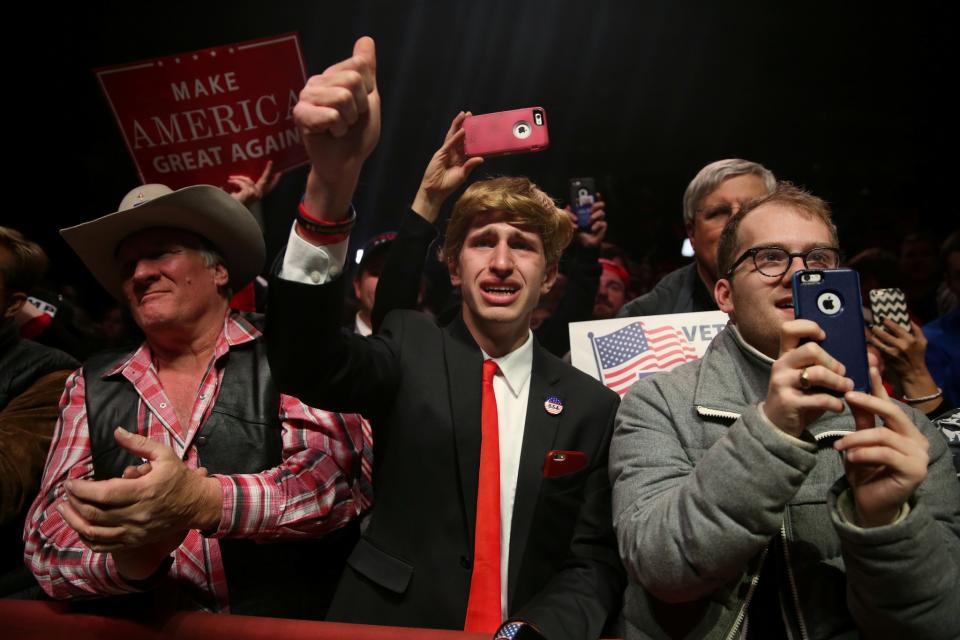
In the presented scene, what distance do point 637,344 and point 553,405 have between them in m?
0.69

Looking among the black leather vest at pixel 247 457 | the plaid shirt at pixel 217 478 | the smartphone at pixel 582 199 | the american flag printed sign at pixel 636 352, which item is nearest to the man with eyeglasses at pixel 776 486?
the american flag printed sign at pixel 636 352

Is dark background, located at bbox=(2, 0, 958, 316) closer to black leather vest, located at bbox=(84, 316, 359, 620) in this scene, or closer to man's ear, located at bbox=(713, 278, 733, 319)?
man's ear, located at bbox=(713, 278, 733, 319)

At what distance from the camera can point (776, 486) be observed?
1.22 m

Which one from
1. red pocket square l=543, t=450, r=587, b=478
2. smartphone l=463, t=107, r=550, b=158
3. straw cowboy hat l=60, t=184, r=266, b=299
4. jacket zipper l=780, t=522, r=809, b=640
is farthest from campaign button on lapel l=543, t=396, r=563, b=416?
straw cowboy hat l=60, t=184, r=266, b=299

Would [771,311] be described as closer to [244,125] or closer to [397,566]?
[397,566]

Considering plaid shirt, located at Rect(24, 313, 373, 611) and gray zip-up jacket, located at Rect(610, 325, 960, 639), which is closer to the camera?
gray zip-up jacket, located at Rect(610, 325, 960, 639)

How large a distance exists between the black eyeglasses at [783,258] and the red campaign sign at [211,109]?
7.32 ft

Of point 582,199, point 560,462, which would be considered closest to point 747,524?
point 560,462

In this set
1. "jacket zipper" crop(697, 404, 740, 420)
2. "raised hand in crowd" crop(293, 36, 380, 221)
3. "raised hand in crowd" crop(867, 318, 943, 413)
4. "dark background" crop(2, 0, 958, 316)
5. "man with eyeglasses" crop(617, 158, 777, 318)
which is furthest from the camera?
"dark background" crop(2, 0, 958, 316)

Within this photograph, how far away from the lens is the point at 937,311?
3971mm

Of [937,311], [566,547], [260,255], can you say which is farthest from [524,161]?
[566,547]

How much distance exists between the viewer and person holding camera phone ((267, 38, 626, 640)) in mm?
1498

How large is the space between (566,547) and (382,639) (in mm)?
580

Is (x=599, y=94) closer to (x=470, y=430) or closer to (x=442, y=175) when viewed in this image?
(x=442, y=175)
